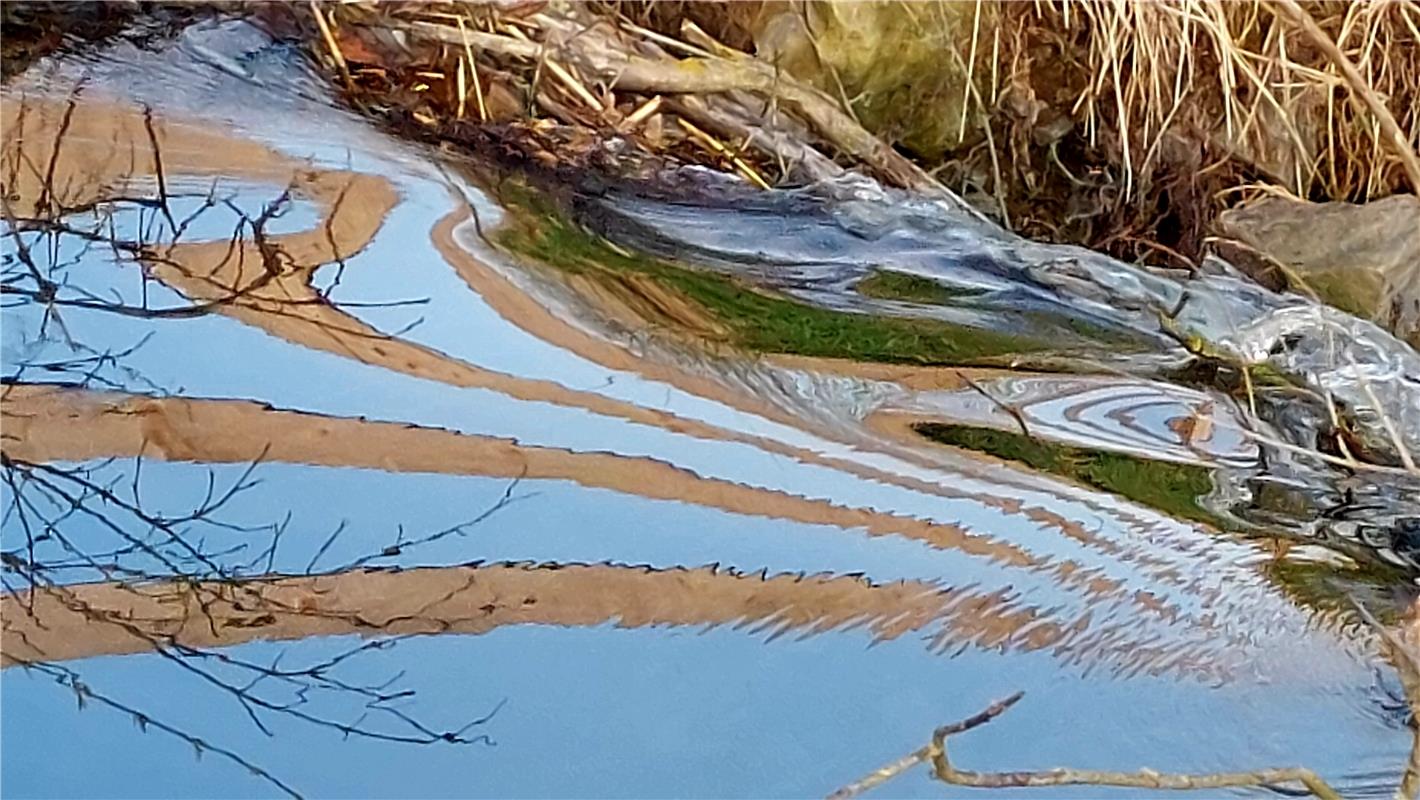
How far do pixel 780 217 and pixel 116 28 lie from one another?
0.43m

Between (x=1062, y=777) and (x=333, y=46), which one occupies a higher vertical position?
(x=333, y=46)

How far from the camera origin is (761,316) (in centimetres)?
84

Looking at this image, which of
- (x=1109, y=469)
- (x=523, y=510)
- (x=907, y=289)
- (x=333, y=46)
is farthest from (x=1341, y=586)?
(x=333, y=46)

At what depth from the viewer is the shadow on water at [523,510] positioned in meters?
0.73

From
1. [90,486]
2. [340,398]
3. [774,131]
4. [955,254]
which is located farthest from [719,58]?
[90,486]

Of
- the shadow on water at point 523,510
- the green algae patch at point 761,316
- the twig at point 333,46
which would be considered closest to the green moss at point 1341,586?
the shadow on water at point 523,510

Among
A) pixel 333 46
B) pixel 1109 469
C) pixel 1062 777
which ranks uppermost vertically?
pixel 333 46

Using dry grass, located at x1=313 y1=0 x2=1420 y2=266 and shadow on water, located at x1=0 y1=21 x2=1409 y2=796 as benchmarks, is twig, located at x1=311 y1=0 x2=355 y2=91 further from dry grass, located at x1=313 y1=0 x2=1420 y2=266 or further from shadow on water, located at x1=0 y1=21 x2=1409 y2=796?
dry grass, located at x1=313 y1=0 x2=1420 y2=266

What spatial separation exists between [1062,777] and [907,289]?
0.31 m

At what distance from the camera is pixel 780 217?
2.85 feet

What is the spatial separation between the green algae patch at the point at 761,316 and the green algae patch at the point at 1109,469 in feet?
0.17

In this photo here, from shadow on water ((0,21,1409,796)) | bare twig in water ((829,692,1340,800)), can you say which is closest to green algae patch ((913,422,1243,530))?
shadow on water ((0,21,1409,796))

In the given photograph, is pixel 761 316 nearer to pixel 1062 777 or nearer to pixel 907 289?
pixel 907 289

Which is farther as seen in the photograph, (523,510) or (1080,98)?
(1080,98)
